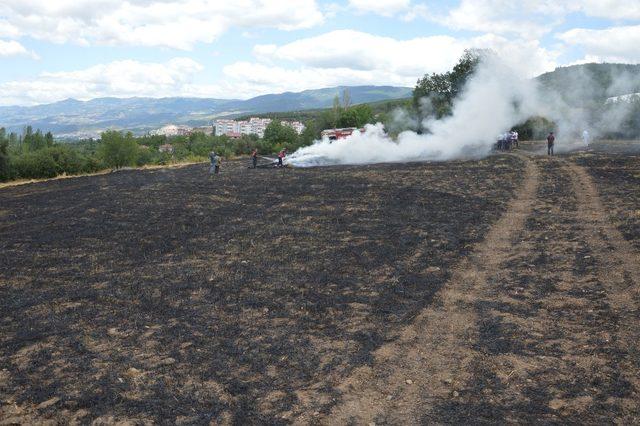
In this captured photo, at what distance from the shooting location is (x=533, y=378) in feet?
21.7

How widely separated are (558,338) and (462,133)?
33.8 m

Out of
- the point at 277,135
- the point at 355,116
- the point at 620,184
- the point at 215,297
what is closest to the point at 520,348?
the point at 215,297

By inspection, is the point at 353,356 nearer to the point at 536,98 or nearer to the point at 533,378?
the point at 533,378

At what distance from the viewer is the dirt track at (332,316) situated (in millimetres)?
6324

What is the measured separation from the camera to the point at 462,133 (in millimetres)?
39688

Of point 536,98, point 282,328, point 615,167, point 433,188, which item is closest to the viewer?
point 282,328

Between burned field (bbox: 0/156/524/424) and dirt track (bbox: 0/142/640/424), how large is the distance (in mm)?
43

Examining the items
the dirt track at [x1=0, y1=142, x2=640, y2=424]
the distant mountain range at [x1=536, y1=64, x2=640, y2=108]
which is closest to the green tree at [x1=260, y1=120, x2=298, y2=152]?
the distant mountain range at [x1=536, y1=64, x2=640, y2=108]

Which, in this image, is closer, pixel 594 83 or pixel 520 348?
pixel 520 348

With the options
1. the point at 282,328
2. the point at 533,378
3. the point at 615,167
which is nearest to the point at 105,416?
the point at 282,328

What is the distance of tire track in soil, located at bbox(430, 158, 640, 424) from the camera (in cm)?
598

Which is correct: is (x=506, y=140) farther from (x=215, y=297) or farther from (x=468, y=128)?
(x=215, y=297)

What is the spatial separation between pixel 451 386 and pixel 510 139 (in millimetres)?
38751

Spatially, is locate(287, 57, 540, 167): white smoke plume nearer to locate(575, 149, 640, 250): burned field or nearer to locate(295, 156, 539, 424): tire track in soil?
locate(575, 149, 640, 250): burned field
